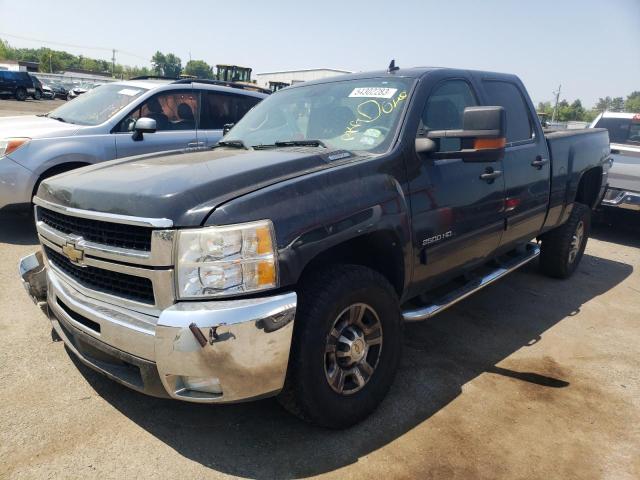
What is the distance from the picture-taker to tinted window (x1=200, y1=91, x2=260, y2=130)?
22.1 ft

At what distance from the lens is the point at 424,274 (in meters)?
3.21

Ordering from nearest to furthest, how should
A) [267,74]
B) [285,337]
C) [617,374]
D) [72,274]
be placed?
[285,337] < [72,274] < [617,374] < [267,74]

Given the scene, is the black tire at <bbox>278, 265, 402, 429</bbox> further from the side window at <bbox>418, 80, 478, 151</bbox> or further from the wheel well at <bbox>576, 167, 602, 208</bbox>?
the wheel well at <bbox>576, 167, 602, 208</bbox>

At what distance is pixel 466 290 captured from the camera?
3.57 meters

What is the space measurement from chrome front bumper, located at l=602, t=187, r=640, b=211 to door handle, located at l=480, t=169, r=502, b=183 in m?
4.29

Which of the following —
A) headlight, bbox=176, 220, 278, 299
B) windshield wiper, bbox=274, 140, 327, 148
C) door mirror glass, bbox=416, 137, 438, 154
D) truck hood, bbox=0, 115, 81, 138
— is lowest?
headlight, bbox=176, 220, 278, 299

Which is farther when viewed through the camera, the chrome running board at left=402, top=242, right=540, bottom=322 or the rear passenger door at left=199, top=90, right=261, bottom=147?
the rear passenger door at left=199, top=90, right=261, bottom=147

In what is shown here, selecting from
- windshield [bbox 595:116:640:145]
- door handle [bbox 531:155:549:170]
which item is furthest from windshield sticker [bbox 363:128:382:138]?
windshield [bbox 595:116:640:145]

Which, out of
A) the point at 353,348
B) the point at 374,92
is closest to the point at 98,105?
the point at 374,92

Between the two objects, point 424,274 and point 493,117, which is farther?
point 424,274

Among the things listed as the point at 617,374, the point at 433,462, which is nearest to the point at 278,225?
the point at 433,462

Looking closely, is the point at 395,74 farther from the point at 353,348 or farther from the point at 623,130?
the point at 623,130

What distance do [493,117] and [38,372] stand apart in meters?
3.07

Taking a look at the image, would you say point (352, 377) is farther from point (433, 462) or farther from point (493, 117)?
point (493, 117)
